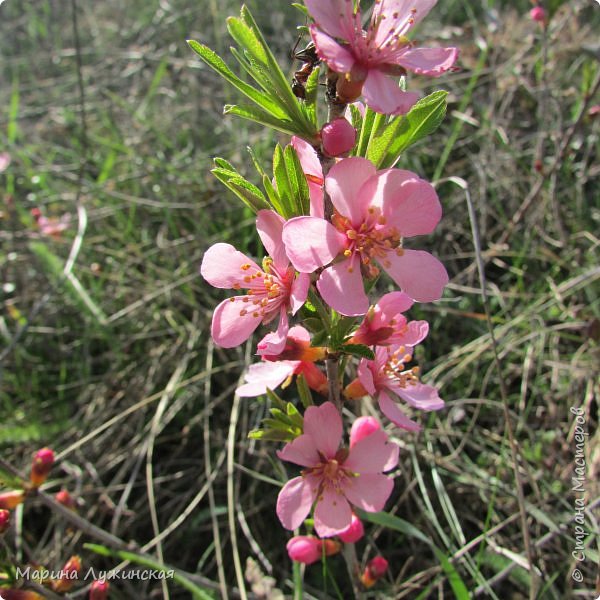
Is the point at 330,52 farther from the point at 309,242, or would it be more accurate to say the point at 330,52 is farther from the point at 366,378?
the point at 366,378

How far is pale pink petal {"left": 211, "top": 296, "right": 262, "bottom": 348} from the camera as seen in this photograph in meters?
1.22

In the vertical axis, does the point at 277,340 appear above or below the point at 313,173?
below

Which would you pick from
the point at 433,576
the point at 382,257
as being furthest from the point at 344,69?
the point at 433,576

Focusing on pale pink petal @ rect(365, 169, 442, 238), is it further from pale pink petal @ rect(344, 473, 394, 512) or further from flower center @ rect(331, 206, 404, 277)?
pale pink petal @ rect(344, 473, 394, 512)

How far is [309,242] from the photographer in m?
1.07

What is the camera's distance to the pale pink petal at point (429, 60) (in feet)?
3.48

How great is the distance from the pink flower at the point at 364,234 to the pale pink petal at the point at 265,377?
0.29 meters

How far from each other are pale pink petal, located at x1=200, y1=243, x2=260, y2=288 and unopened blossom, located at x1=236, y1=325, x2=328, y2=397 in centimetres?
18

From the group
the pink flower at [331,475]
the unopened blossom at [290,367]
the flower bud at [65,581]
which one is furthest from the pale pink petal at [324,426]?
the flower bud at [65,581]

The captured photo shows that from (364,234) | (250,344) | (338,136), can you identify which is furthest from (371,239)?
(250,344)

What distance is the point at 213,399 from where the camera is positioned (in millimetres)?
2535

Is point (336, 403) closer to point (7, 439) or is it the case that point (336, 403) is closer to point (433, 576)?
point (433, 576)

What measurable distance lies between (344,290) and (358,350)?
15 centimetres

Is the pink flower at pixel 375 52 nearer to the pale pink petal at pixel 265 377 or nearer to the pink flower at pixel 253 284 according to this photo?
the pink flower at pixel 253 284
